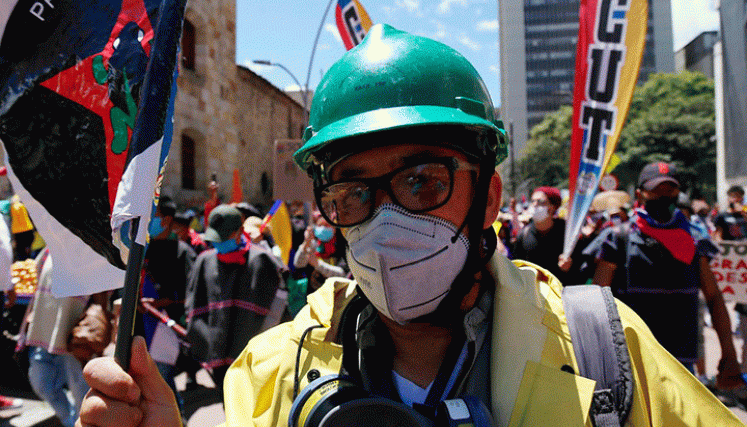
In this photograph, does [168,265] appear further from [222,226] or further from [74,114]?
[74,114]

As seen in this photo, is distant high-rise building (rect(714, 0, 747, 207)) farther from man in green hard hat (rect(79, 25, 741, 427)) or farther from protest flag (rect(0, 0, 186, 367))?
protest flag (rect(0, 0, 186, 367))

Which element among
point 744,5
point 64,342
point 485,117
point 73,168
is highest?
point 744,5

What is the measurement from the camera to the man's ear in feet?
5.11

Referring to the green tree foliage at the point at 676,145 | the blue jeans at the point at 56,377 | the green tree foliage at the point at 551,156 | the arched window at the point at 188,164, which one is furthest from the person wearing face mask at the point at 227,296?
the green tree foliage at the point at 551,156

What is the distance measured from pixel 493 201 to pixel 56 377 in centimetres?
414

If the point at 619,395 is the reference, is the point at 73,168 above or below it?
above

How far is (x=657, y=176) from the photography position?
3.68 metres

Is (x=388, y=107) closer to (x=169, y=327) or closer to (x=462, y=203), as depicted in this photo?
(x=462, y=203)

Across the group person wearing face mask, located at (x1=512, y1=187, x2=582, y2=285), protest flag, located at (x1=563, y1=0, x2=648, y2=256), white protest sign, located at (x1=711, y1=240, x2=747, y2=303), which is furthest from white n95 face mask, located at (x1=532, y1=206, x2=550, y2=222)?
white protest sign, located at (x1=711, y1=240, x2=747, y2=303)

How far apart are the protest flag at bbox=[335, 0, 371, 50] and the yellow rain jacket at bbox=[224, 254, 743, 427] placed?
4.16 metres

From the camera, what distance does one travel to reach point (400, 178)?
1.41 metres

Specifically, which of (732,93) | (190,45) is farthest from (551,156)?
(190,45)

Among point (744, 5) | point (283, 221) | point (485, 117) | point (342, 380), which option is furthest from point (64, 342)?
point (744, 5)

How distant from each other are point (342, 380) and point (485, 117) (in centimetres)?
80
